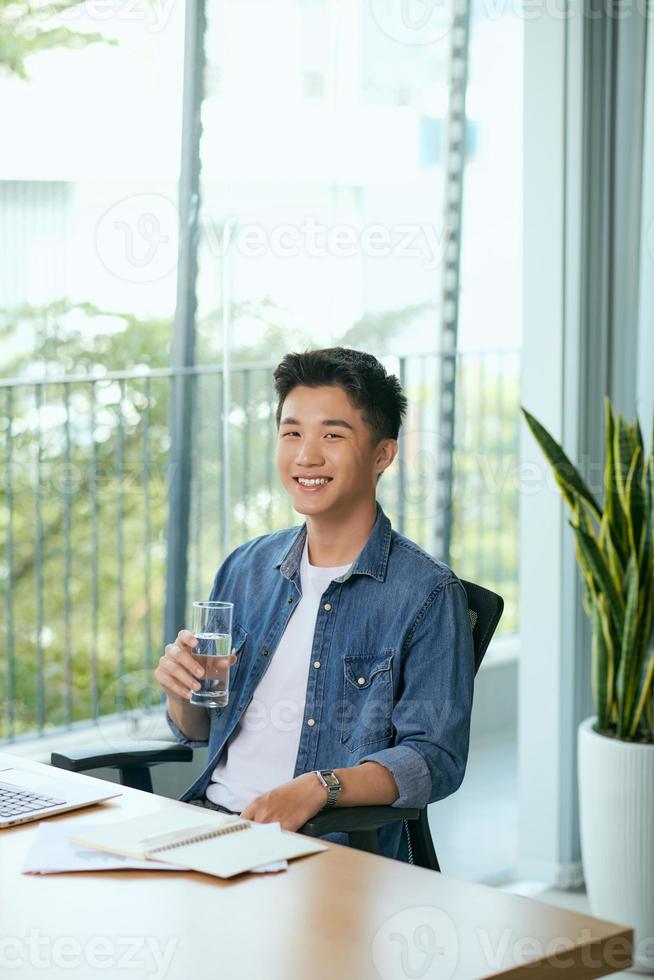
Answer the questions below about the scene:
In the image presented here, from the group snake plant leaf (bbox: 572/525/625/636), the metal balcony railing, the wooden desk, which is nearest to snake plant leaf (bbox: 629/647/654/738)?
snake plant leaf (bbox: 572/525/625/636)

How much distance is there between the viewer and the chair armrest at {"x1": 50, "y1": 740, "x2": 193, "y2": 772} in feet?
6.21

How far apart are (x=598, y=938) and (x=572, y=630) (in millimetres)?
2370

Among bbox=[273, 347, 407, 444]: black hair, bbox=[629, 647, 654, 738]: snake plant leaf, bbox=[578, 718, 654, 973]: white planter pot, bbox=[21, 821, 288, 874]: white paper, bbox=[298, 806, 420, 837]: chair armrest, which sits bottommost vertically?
bbox=[578, 718, 654, 973]: white planter pot

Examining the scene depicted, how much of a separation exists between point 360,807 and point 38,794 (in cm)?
42

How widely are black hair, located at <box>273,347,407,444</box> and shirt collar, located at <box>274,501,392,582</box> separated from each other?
149mm

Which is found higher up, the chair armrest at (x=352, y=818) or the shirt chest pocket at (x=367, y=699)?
the shirt chest pocket at (x=367, y=699)

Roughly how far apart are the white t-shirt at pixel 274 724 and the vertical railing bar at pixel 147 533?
1440 mm

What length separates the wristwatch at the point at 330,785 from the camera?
5.64 ft

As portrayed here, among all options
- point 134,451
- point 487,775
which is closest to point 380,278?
point 134,451

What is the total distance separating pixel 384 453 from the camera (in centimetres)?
212

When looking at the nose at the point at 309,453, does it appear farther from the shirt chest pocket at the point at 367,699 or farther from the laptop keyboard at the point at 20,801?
the laptop keyboard at the point at 20,801

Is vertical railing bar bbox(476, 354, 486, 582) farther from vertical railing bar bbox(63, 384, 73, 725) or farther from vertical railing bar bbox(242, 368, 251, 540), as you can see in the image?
vertical railing bar bbox(63, 384, 73, 725)

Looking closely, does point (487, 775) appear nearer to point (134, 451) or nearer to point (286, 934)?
point (134, 451)

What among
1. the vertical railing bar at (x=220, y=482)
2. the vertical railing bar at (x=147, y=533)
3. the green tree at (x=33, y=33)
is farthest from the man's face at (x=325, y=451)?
the green tree at (x=33, y=33)
